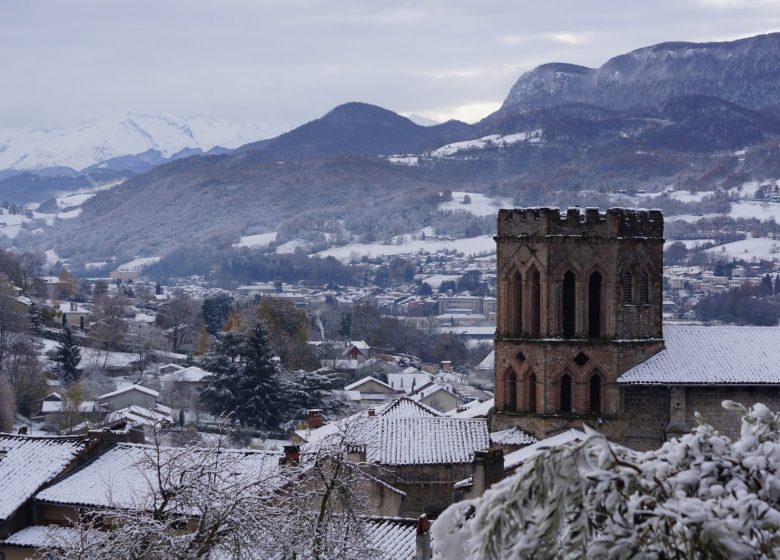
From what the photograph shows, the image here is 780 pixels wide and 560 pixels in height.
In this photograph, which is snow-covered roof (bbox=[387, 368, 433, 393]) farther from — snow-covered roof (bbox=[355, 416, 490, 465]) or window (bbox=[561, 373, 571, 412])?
window (bbox=[561, 373, 571, 412])

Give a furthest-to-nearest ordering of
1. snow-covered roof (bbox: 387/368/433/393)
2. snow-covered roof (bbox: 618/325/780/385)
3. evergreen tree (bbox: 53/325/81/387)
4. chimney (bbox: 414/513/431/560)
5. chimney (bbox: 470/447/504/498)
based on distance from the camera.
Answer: snow-covered roof (bbox: 387/368/433/393)
evergreen tree (bbox: 53/325/81/387)
snow-covered roof (bbox: 618/325/780/385)
chimney (bbox: 470/447/504/498)
chimney (bbox: 414/513/431/560)

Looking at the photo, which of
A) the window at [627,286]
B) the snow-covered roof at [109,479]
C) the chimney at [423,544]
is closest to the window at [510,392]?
the window at [627,286]

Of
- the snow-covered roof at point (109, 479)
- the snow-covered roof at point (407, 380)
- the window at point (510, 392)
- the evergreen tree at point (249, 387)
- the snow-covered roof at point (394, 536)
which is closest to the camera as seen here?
the snow-covered roof at point (394, 536)

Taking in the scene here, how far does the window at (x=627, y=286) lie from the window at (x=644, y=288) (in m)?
0.36

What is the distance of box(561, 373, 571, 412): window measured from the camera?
128 ft

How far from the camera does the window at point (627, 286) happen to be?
128 ft

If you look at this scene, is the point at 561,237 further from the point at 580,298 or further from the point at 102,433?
the point at 102,433

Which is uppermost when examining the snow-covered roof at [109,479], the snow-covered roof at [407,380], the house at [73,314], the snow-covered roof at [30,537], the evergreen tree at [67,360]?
the snow-covered roof at [109,479]

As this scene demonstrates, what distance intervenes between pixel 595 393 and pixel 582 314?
2184mm

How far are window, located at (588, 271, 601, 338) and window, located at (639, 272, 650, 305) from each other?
124cm

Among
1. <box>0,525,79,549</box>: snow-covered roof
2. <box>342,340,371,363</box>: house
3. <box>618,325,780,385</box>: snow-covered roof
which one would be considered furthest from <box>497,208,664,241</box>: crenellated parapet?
<box>342,340,371,363</box>: house

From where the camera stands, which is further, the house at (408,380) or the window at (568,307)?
the house at (408,380)

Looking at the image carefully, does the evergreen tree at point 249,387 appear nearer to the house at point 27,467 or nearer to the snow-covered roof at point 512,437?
the house at point 27,467

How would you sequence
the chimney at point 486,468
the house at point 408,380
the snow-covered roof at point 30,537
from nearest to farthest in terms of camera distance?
the chimney at point 486,468 → the snow-covered roof at point 30,537 → the house at point 408,380
